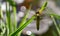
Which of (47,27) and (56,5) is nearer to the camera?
(47,27)

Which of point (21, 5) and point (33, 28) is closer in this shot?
point (33, 28)

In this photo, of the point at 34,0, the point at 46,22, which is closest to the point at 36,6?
the point at 34,0

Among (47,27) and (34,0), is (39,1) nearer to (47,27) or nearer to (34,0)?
(34,0)

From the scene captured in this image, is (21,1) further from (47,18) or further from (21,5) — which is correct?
(47,18)

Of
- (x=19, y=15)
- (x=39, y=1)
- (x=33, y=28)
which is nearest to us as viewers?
(x=33, y=28)

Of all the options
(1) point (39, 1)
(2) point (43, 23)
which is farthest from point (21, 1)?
(2) point (43, 23)

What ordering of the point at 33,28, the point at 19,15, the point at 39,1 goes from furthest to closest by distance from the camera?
the point at 39,1, the point at 19,15, the point at 33,28

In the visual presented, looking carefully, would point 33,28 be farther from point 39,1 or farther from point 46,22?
point 39,1
